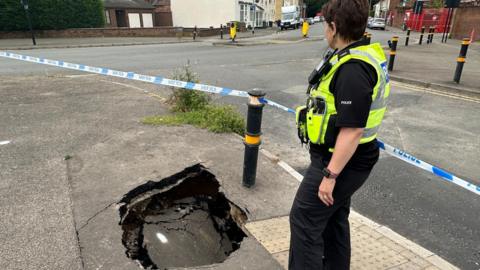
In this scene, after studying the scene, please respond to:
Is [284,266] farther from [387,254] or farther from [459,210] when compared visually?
[459,210]

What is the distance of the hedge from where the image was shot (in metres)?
26.9

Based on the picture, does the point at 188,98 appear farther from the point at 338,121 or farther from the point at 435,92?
the point at 435,92

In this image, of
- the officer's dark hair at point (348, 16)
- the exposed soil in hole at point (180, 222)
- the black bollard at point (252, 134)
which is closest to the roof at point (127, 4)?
the exposed soil in hole at point (180, 222)

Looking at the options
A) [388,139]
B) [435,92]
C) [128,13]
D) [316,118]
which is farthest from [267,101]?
[128,13]

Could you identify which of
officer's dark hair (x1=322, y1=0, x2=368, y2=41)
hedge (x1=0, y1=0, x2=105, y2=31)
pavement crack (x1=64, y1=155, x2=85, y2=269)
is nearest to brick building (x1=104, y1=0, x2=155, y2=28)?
hedge (x1=0, y1=0, x2=105, y2=31)

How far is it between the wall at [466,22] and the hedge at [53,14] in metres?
31.7

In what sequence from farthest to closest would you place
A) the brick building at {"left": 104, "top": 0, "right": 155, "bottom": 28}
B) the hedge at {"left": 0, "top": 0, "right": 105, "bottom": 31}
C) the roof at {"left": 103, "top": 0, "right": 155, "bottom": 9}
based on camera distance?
the brick building at {"left": 104, "top": 0, "right": 155, "bottom": 28}, the roof at {"left": 103, "top": 0, "right": 155, "bottom": 9}, the hedge at {"left": 0, "top": 0, "right": 105, "bottom": 31}

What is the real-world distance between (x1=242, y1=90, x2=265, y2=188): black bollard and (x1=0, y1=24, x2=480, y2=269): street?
1141 mm

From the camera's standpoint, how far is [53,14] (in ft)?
95.4

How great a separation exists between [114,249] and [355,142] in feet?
6.81

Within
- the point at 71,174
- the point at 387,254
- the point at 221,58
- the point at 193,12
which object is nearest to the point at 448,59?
the point at 221,58

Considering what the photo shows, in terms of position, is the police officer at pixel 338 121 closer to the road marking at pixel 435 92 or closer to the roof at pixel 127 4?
the road marking at pixel 435 92

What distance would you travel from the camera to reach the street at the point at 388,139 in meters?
3.60

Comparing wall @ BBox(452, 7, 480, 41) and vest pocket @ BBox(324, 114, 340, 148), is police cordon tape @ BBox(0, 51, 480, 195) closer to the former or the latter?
vest pocket @ BBox(324, 114, 340, 148)
